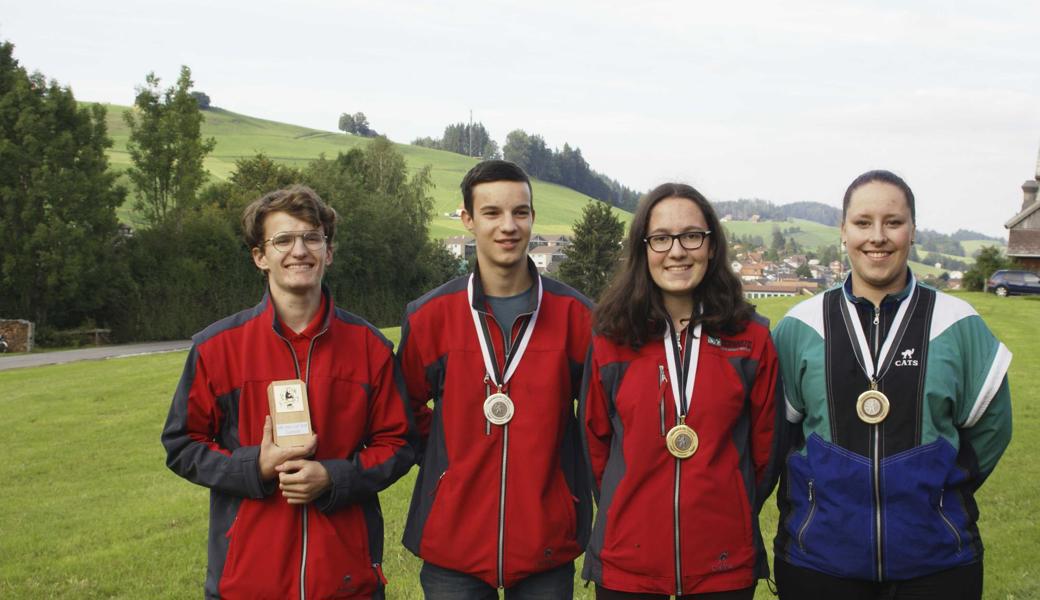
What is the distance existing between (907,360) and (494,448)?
1808 millimetres

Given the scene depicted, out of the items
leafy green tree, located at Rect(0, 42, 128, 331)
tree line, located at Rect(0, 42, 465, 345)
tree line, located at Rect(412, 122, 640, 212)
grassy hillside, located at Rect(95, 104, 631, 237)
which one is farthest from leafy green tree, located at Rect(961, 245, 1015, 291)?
tree line, located at Rect(412, 122, 640, 212)

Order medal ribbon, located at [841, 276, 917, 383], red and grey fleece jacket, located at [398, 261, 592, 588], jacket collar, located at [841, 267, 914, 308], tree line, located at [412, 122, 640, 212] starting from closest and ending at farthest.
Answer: medal ribbon, located at [841, 276, 917, 383] → jacket collar, located at [841, 267, 914, 308] → red and grey fleece jacket, located at [398, 261, 592, 588] → tree line, located at [412, 122, 640, 212]

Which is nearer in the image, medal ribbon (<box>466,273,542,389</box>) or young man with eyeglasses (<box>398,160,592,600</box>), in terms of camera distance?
young man with eyeglasses (<box>398,160,592,600</box>)

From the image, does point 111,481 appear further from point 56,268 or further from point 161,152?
point 161,152

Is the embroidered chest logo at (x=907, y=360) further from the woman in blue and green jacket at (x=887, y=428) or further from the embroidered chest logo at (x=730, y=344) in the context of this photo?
the embroidered chest logo at (x=730, y=344)

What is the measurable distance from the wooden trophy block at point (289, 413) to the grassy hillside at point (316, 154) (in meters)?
96.8

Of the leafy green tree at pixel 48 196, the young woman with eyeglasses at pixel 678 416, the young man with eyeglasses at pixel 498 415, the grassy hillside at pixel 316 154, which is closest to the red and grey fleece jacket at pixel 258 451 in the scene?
the young man with eyeglasses at pixel 498 415

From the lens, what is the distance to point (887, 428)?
12.1ft

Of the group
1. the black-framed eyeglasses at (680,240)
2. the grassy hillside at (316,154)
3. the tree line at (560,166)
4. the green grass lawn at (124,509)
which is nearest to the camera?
the black-framed eyeglasses at (680,240)

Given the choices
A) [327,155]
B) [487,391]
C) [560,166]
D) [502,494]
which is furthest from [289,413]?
[560,166]

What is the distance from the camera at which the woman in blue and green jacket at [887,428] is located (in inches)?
143

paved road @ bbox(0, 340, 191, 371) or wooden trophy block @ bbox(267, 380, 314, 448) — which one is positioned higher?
wooden trophy block @ bbox(267, 380, 314, 448)

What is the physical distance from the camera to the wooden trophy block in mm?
3762

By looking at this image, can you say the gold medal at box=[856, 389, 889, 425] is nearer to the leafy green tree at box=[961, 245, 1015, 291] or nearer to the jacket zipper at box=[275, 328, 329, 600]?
the jacket zipper at box=[275, 328, 329, 600]
